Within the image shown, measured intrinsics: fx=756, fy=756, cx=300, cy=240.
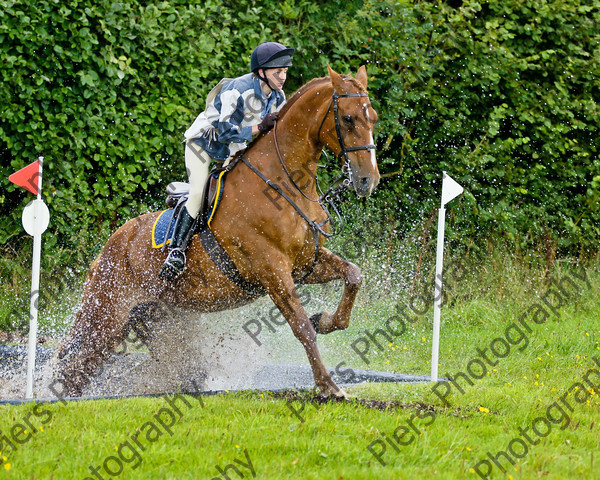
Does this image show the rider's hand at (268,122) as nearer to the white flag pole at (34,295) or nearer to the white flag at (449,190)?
the white flag at (449,190)

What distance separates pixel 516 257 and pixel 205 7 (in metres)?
5.19

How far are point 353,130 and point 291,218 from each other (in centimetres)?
79

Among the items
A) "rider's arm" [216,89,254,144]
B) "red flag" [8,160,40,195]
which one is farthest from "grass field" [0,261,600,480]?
"rider's arm" [216,89,254,144]

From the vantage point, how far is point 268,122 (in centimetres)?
570

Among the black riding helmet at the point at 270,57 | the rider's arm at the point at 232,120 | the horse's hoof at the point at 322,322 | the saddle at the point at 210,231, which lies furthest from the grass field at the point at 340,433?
the black riding helmet at the point at 270,57

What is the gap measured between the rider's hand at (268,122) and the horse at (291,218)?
38 millimetres

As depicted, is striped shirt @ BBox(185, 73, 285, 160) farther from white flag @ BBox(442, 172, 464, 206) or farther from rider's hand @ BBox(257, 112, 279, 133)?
white flag @ BBox(442, 172, 464, 206)

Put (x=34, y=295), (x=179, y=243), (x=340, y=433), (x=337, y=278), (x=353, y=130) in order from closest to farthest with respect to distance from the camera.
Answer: (x=340, y=433)
(x=353, y=130)
(x=34, y=295)
(x=337, y=278)
(x=179, y=243)

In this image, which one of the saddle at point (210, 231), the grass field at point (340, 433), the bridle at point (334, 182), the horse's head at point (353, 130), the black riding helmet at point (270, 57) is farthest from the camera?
the saddle at point (210, 231)

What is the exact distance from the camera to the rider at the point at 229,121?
5590 millimetres

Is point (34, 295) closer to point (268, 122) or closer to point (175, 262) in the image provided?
point (175, 262)

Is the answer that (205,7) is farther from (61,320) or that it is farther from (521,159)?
(521,159)

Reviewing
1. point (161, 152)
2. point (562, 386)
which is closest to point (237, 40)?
point (161, 152)

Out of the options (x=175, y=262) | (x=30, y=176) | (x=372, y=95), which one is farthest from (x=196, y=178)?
(x=372, y=95)
